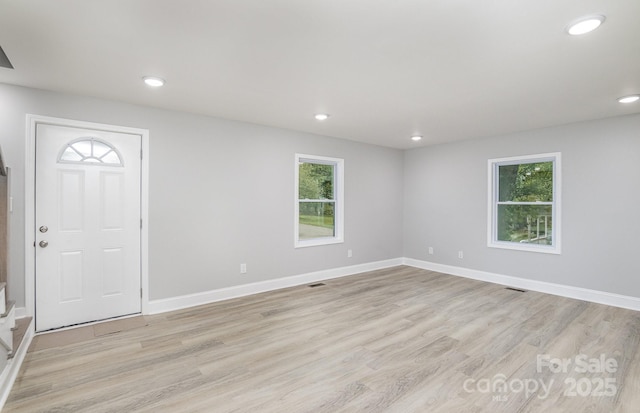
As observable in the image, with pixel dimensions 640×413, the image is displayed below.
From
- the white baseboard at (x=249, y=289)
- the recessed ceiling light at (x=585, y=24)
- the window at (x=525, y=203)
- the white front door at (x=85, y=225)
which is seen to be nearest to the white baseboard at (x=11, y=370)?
the white front door at (x=85, y=225)

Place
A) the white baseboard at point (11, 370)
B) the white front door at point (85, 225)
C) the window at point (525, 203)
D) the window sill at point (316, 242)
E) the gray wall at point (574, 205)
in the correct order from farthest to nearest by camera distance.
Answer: the window sill at point (316, 242)
the window at point (525, 203)
the gray wall at point (574, 205)
the white front door at point (85, 225)
the white baseboard at point (11, 370)

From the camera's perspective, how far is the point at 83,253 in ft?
11.0

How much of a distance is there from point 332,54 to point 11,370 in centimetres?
330

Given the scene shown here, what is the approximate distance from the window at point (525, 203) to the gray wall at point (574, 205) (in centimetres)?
10

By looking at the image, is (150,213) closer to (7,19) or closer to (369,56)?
(7,19)

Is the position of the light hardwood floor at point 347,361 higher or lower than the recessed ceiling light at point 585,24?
lower

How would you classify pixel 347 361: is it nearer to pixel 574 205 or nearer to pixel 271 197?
pixel 271 197

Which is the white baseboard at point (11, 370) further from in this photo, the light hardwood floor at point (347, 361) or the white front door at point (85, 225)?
the white front door at point (85, 225)

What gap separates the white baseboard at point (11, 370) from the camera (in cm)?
205

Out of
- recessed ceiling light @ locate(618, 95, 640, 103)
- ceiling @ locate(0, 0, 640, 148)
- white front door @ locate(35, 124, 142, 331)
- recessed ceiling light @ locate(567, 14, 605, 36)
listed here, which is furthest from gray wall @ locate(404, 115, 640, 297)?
white front door @ locate(35, 124, 142, 331)

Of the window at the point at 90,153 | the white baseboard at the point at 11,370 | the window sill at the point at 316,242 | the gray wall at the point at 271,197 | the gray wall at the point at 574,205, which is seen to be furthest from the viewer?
the window sill at the point at 316,242

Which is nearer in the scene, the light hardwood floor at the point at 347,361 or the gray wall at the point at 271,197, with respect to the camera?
the light hardwood floor at the point at 347,361

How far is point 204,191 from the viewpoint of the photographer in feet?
13.3

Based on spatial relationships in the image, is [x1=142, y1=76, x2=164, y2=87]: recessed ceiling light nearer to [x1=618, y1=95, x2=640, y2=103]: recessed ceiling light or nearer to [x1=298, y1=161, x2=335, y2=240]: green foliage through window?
[x1=298, y1=161, x2=335, y2=240]: green foliage through window
